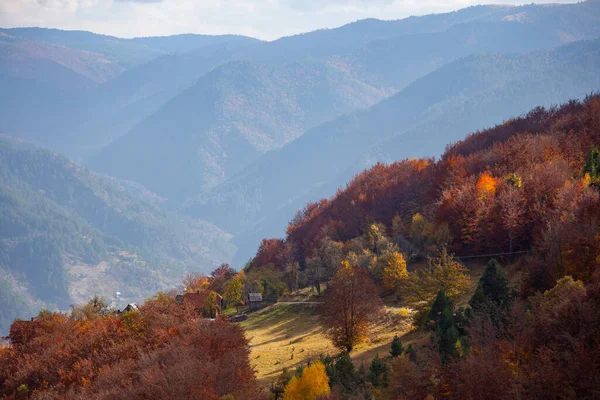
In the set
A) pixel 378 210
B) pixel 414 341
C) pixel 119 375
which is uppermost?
pixel 378 210

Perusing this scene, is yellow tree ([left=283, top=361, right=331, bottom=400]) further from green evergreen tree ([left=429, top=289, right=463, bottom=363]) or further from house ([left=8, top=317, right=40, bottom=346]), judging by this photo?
house ([left=8, top=317, right=40, bottom=346])

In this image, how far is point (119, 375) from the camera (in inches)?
1396

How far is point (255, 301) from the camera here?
7556 cm

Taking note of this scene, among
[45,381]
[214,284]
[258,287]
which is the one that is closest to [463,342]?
[45,381]

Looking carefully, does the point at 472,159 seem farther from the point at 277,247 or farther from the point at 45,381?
the point at 45,381

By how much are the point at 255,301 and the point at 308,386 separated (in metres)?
47.6

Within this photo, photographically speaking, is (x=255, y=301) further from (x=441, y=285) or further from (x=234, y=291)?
(x=441, y=285)

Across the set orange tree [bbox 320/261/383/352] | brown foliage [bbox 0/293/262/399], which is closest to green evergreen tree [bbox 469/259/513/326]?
orange tree [bbox 320/261/383/352]

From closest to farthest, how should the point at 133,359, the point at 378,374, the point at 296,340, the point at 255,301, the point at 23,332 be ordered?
the point at 378,374 < the point at 133,359 < the point at 296,340 < the point at 23,332 < the point at 255,301

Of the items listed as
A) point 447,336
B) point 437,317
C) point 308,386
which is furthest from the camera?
point 437,317

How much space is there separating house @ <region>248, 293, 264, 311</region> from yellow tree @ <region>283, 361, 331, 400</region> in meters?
46.2

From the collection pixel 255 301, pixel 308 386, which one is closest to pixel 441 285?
pixel 308 386

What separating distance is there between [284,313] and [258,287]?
1437cm

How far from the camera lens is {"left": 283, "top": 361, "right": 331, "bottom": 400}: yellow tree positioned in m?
28.2
